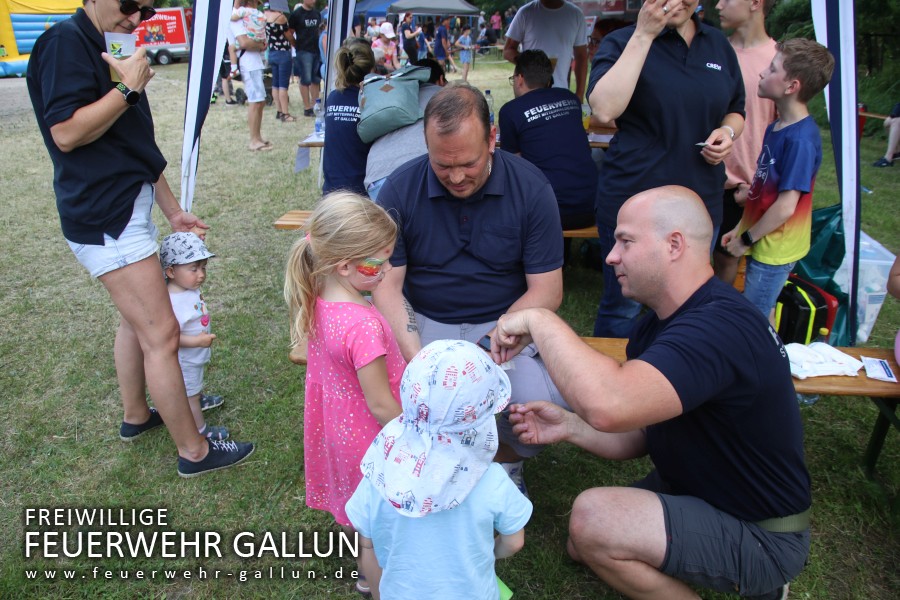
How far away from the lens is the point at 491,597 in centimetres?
155

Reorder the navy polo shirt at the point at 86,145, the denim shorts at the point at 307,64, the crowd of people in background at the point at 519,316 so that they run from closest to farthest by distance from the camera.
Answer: the crowd of people in background at the point at 519,316 → the navy polo shirt at the point at 86,145 → the denim shorts at the point at 307,64

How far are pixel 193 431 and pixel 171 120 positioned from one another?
922cm

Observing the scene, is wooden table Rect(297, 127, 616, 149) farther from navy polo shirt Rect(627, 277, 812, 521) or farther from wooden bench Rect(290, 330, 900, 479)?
navy polo shirt Rect(627, 277, 812, 521)

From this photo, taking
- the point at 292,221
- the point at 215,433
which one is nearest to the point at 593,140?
the point at 292,221

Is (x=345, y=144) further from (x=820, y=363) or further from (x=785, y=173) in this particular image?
(x=820, y=363)

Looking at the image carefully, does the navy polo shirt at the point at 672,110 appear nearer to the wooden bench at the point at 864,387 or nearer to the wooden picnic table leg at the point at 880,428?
the wooden bench at the point at 864,387

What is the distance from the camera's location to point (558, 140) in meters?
3.72

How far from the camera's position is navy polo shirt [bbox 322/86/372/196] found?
3.87 m

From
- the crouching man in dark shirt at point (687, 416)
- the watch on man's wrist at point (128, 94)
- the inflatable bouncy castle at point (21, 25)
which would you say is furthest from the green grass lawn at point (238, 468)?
the inflatable bouncy castle at point (21, 25)

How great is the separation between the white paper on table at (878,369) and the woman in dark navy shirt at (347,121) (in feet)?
9.70

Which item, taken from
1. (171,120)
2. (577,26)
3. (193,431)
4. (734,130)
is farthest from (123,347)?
(171,120)

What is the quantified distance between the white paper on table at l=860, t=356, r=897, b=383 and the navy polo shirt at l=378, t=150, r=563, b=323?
1.31 m

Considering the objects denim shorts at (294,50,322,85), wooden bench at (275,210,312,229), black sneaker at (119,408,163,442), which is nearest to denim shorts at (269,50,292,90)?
denim shorts at (294,50,322,85)

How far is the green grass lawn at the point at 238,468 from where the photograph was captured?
2.20 meters
